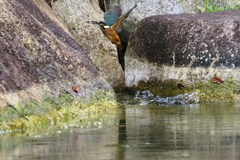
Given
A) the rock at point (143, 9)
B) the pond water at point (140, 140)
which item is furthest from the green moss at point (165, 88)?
the rock at point (143, 9)

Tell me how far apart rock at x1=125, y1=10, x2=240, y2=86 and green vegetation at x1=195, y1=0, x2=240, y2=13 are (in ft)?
7.04

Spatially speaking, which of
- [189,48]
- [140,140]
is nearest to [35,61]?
[140,140]

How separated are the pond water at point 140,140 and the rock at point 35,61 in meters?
0.75

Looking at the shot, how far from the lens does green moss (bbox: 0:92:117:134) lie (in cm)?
605

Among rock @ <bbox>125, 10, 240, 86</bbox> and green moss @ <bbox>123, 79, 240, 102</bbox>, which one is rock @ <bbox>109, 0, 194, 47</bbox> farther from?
green moss @ <bbox>123, 79, 240, 102</bbox>

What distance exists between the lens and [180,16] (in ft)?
33.3

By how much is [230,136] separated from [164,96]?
4205mm

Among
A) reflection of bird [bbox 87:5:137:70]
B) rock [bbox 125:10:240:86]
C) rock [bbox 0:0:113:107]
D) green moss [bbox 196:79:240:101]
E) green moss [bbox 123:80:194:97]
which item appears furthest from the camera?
reflection of bird [bbox 87:5:137:70]

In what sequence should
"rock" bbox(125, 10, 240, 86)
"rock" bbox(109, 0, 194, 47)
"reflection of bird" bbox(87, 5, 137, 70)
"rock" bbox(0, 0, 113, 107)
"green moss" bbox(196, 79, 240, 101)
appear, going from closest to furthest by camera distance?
"rock" bbox(0, 0, 113, 107) → "green moss" bbox(196, 79, 240, 101) → "rock" bbox(125, 10, 240, 86) → "reflection of bird" bbox(87, 5, 137, 70) → "rock" bbox(109, 0, 194, 47)

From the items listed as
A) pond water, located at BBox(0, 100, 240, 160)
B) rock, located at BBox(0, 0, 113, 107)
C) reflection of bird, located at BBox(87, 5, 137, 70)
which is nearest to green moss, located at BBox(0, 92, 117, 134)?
rock, located at BBox(0, 0, 113, 107)

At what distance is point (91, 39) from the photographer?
438 inches

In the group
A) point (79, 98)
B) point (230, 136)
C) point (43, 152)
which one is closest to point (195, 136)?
point (230, 136)

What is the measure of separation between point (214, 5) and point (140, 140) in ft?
26.4

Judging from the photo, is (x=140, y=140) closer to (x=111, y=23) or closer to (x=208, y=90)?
(x=208, y=90)
